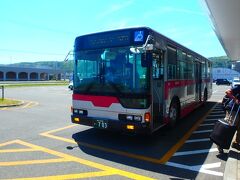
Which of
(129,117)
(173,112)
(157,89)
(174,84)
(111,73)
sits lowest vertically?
(173,112)

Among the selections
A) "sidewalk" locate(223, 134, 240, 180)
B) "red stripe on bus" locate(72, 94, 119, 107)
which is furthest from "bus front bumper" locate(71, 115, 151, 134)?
"sidewalk" locate(223, 134, 240, 180)

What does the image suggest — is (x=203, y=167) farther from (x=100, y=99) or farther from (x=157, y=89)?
(x=100, y=99)

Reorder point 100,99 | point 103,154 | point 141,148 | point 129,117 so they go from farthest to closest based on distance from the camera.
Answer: point 100,99 < point 141,148 < point 129,117 < point 103,154

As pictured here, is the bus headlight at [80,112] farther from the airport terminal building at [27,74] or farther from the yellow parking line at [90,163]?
Answer: the airport terminal building at [27,74]

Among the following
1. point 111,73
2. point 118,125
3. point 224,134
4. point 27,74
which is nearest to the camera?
point 224,134

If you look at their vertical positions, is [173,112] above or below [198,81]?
below

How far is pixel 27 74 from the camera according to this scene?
347ft

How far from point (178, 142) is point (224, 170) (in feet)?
8.03

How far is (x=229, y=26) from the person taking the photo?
61.7ft

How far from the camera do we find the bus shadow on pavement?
21.1 ft

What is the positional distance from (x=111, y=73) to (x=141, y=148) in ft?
6.97

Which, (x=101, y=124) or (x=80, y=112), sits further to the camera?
(x=80, y=112)

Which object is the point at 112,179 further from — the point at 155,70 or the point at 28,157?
the point at 155,70

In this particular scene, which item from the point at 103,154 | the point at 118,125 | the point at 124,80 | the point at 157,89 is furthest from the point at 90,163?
the point at 157,89
